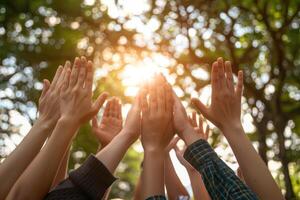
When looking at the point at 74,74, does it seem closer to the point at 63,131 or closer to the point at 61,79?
the point at 61,79

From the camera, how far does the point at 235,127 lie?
2.47 m

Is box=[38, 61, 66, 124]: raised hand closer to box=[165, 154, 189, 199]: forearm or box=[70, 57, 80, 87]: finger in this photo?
box=[70, 57, 80, 87]: finger

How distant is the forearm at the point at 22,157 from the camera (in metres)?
2.20

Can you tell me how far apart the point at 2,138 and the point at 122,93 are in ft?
9.20

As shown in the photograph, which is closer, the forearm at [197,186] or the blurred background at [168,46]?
the forearm at [197,186]

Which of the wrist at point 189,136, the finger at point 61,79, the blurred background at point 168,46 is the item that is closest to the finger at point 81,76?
the finger at point 61,79

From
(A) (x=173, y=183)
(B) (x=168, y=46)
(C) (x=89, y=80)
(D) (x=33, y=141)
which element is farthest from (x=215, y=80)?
(B) (x=168, y=46)

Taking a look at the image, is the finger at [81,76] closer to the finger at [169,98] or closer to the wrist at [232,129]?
the finger at [169,98]

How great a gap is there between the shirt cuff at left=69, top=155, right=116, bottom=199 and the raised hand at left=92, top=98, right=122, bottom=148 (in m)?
0.93

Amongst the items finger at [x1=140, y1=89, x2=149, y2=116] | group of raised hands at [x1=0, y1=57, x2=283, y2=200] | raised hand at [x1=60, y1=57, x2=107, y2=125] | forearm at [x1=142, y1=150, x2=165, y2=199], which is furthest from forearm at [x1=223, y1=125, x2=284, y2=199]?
raised hand at [x1=60, y1=57, x2=107, y2=125]

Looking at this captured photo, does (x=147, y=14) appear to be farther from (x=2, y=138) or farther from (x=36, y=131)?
(x=36, y=131)

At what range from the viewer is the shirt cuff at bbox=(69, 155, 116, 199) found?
2.09 metres

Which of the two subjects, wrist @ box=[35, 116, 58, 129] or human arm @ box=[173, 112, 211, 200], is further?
human arm @ box=[173, 112, 211, 200]

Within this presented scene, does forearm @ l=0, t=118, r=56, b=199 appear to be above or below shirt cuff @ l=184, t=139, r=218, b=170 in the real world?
above
